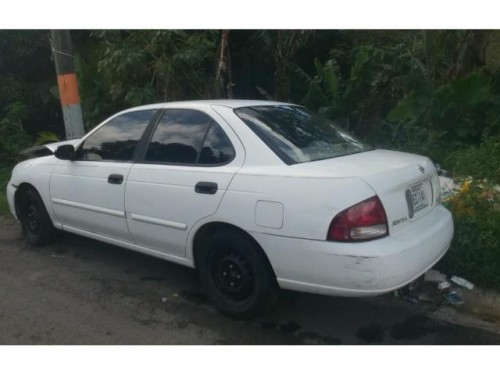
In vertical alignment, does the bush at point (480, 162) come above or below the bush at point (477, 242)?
above

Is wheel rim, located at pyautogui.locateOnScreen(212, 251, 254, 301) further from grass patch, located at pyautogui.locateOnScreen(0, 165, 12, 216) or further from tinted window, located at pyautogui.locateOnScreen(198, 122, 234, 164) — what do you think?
grass patch, located at pyautogui.locateOnScreen(0, 165, 12, 216)

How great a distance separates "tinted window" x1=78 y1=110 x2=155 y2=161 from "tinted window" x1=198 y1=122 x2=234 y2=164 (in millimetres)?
778

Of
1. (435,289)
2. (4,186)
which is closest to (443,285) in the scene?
(435,289)

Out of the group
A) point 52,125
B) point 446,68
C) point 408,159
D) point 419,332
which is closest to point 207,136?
point 408,159

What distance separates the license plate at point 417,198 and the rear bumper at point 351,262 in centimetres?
12

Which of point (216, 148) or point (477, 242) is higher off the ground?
point (216, 148)

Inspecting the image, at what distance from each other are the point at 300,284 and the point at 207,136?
4.43ft

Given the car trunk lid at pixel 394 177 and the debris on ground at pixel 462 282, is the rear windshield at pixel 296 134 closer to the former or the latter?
the car trunk lid at pixel 394 177

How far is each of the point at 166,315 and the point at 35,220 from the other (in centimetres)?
235

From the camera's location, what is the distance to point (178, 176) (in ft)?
12.3

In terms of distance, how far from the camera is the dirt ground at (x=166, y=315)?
11.2 feet

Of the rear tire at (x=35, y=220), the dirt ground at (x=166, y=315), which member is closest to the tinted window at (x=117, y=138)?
the rear tire at (x=35, y=220)

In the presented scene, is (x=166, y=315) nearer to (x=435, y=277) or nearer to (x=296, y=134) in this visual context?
(x=296, y=134)

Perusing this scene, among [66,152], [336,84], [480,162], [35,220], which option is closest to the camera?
[66,152]
